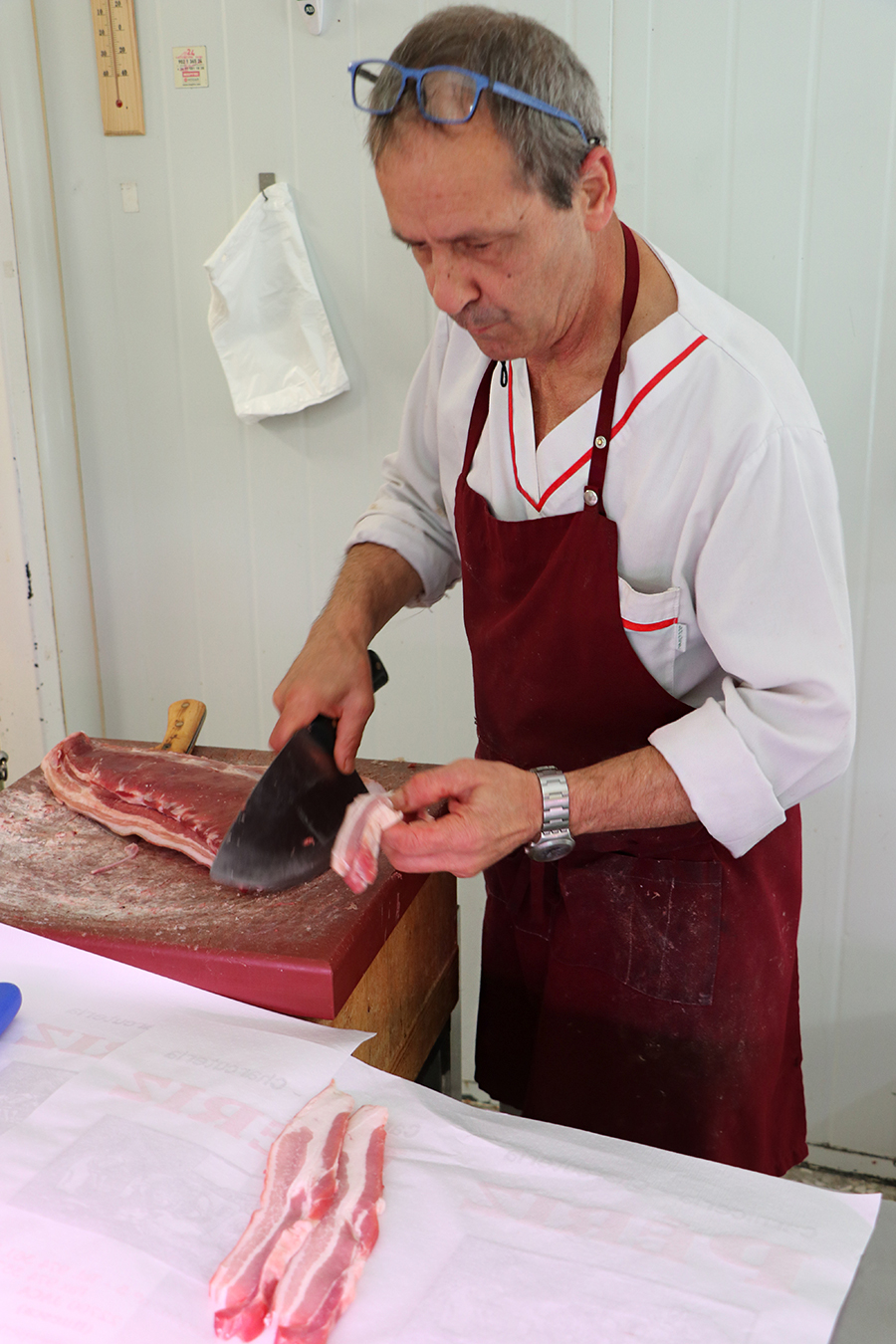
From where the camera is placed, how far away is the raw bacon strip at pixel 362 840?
1.35 meters

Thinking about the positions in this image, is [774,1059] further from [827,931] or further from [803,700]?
[827,931]

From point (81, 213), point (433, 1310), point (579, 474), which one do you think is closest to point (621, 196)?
point (579, 474)

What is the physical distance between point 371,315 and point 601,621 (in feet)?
4.44

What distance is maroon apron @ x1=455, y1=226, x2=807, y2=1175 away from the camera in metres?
1.55

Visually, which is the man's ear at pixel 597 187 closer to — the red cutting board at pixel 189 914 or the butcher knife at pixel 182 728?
the red cutting board at pixel 189 914

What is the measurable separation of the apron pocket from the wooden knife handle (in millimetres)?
718

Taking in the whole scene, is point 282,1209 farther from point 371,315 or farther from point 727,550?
point 371,315

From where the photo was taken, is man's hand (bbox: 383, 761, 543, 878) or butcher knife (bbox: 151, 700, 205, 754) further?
butcher knife (bbox: 151, 700, 205, 754)

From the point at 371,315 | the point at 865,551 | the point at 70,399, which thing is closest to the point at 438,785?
the point at 865,551

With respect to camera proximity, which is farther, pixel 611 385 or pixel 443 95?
pixel 611 385

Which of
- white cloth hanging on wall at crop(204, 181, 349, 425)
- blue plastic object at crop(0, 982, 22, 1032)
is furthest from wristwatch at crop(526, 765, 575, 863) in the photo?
white cloth hanging on wall at crop(204, 181, 349, 425)

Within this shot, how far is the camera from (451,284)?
4.40ft

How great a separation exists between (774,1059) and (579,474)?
900mm

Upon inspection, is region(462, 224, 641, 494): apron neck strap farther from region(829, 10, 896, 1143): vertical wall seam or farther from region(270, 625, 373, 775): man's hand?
region(829, 10, 896, 1143): vertical wall seam
